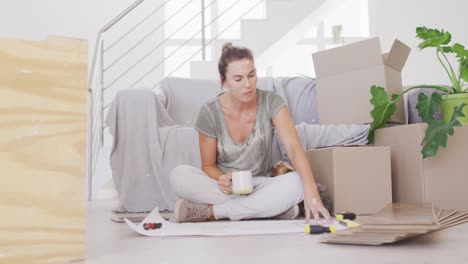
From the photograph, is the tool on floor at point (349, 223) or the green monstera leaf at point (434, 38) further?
the green monstera leaf at point (434, 38)

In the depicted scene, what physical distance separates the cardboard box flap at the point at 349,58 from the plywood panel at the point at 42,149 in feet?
4.91

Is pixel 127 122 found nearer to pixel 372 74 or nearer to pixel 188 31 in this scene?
pixel 372 74

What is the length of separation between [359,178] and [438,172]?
27 cm

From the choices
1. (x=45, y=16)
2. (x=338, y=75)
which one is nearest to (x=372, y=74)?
(x=338, y=75)

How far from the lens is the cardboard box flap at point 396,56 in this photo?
223 centimetres

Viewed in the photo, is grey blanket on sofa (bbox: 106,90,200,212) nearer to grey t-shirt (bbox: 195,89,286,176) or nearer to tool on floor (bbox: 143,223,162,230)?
grey t-shirt (bbox: 195,89,286,176)

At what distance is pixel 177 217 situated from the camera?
1.71m

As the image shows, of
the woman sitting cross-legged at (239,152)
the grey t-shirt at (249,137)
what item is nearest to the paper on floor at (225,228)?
the woman sitting cross-legged at (239,152)

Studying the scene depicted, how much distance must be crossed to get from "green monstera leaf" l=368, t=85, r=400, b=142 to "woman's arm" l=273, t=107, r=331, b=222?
501 millimetres

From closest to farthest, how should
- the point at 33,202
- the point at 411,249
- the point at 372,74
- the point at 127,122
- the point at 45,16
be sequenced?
the point at 33,202, the point at 411,249, the point at 372,74, the point at 127,122, the point at 45,16

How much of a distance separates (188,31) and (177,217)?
344 centimetres

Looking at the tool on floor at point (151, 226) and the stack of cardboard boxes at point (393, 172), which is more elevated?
the stack of cardboard boxes at point (393, 172)

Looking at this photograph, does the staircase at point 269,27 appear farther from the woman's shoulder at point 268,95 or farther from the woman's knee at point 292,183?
the woman's knee at point 292,183

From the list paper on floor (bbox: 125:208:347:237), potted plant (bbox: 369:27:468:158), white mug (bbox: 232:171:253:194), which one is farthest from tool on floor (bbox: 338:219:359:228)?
potted plant (bbox: 369:27:468:158)
